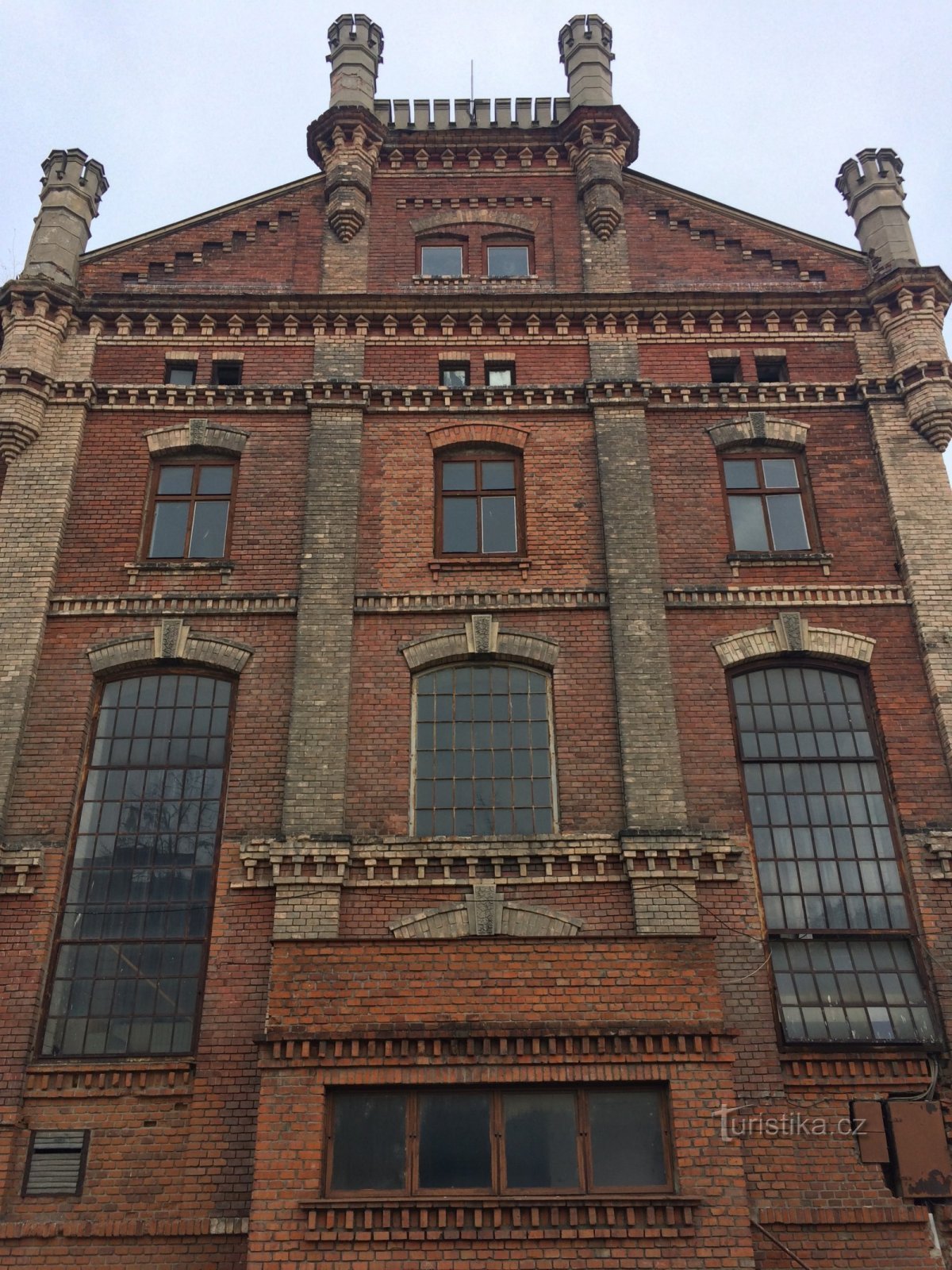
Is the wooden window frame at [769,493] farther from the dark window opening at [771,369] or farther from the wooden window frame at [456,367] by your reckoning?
the wooden window frame at [456,367]

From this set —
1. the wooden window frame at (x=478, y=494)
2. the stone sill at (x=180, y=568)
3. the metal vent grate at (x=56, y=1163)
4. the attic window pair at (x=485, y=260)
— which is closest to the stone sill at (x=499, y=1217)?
the metal vent grate at (x=56, y=1163)

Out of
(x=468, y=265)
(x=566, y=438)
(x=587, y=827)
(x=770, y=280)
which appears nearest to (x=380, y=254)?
(x=468, y=265)

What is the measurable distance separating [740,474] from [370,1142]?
1105 cm

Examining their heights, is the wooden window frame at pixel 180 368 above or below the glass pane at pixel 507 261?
below

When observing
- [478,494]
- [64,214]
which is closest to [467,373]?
[478,494]

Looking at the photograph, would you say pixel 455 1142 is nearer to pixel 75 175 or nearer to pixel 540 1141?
pixel 540 1141

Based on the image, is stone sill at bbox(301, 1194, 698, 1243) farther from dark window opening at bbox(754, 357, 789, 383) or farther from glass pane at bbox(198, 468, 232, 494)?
dark window opening at bbox(754, 357, 789, 383)

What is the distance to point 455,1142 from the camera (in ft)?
36.4

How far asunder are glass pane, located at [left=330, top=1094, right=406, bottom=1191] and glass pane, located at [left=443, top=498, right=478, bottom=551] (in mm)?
7991

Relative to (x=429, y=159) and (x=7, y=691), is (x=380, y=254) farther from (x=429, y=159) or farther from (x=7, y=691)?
(x=7, y=691)

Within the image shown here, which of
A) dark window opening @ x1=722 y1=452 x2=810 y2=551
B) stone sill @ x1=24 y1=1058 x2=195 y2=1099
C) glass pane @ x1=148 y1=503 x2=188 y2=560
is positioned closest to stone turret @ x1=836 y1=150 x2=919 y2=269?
dark window opening @ x1=722 y1=452 x2=810 y2=551

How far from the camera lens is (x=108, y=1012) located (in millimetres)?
13023

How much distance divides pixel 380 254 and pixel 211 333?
3405 mm

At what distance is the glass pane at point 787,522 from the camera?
1619 centimetres
